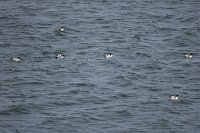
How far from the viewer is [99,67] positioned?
47.1 meters

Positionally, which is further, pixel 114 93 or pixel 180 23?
pixel 180 23

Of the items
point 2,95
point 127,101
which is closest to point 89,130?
point 127,101

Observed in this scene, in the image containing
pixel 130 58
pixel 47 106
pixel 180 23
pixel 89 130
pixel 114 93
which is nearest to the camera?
pixel 89 130

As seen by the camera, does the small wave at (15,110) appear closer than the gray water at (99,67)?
No

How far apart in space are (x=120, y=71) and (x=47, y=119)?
1130 centimetres

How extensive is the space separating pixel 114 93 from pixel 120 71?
15.9ft

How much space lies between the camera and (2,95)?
40250 millimetres

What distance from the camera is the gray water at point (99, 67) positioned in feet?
122

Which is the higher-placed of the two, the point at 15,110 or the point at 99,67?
the point at 99,67

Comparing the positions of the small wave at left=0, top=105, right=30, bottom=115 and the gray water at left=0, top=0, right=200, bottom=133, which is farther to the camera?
the small wave at left=0, top=105, right=30, bottom=115

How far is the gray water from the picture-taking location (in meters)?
37.1

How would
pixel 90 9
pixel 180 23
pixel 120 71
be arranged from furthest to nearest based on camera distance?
pixel 90 9
pixel 180 23
pixel 120 71

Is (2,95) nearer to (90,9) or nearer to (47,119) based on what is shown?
(47,119)

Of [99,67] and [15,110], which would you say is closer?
[15,110]
